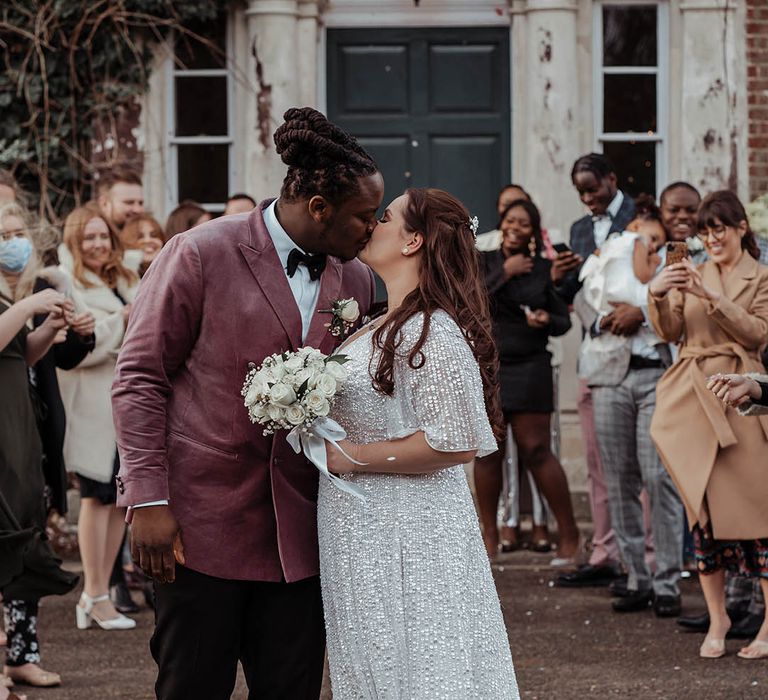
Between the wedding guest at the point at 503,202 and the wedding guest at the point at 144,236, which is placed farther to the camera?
the wedding guest at the point at 503,202

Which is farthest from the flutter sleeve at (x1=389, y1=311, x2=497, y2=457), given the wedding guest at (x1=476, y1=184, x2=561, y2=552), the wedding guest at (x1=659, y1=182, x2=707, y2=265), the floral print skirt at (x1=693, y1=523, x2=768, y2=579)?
the wedding guest at (x1=476, y1=184, x2=561, y2=552)

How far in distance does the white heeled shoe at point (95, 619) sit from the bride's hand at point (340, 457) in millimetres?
3842

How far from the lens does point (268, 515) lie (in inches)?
160

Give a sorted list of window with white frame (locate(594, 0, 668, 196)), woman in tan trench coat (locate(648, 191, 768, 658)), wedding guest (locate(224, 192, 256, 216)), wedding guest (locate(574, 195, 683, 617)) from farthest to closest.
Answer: window with white frame (locate(594, 0, 668, 196)) → wedding guest (locate(224, 192, 256, 216)) → wedding guest (locate(574, 195, 683, 617)) → woman in tan trench coat (locate(648, 191, 768, 658))

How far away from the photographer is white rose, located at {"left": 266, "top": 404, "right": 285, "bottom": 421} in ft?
12.5

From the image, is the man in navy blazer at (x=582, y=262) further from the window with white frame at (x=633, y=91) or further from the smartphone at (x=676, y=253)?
the window with white frame at (x=633, y=91)

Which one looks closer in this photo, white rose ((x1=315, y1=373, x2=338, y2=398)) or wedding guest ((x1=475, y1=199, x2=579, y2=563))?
white rose ((x1=315, y1=373, x2=338, y2=398))

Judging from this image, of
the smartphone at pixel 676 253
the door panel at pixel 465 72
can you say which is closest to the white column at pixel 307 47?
the door panel at pixel 465 72

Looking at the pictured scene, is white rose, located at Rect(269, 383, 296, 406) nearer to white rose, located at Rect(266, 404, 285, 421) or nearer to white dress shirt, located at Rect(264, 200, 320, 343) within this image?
white rose, located at Rect(266, 404, 285, 421)

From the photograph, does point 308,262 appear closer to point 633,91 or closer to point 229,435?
point 229,435

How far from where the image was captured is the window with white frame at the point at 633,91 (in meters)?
11.1

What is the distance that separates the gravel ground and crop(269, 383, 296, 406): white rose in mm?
2674

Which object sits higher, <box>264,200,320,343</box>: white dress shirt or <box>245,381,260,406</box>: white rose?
<box>264,200,320,343</box>: white dress shirt

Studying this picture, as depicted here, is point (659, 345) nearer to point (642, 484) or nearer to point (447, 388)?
point (642, 484)
